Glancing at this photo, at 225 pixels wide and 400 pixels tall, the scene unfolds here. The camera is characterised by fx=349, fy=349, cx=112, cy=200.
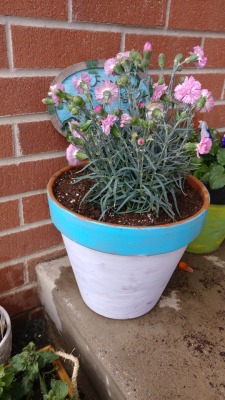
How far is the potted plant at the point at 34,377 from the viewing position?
823 mm

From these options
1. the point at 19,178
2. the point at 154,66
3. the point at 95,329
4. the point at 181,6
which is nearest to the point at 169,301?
the point at 95,329

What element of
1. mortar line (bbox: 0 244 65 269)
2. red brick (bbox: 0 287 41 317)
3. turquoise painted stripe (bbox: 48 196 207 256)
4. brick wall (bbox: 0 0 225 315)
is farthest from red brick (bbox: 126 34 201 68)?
red brick (bbox: 0 287 41 317)

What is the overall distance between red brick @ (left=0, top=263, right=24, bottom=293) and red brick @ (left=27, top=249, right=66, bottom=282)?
29 millimetres

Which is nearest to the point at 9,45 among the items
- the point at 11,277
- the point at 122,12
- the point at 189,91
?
the point at 122,12

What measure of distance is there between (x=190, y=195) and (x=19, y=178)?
0.50 meters

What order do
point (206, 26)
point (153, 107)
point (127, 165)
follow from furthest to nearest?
point (206, 26) → point (127, 165) → point (153, 107)

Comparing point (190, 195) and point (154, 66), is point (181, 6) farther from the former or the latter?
point (190, 195)

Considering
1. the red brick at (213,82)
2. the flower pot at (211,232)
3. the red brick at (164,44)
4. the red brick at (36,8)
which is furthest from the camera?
the red brick at (213,82)

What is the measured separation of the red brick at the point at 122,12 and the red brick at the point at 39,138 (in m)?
0.31

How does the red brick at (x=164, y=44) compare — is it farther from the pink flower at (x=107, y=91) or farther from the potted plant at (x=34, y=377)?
the potted plant at (x=34, y=377)

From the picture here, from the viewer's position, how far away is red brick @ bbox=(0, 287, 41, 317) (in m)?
1.17

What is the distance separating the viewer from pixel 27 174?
105 cm

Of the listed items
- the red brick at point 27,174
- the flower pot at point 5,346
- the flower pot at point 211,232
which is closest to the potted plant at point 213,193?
the flower pot at point 211,232

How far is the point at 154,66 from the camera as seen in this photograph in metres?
1.14
